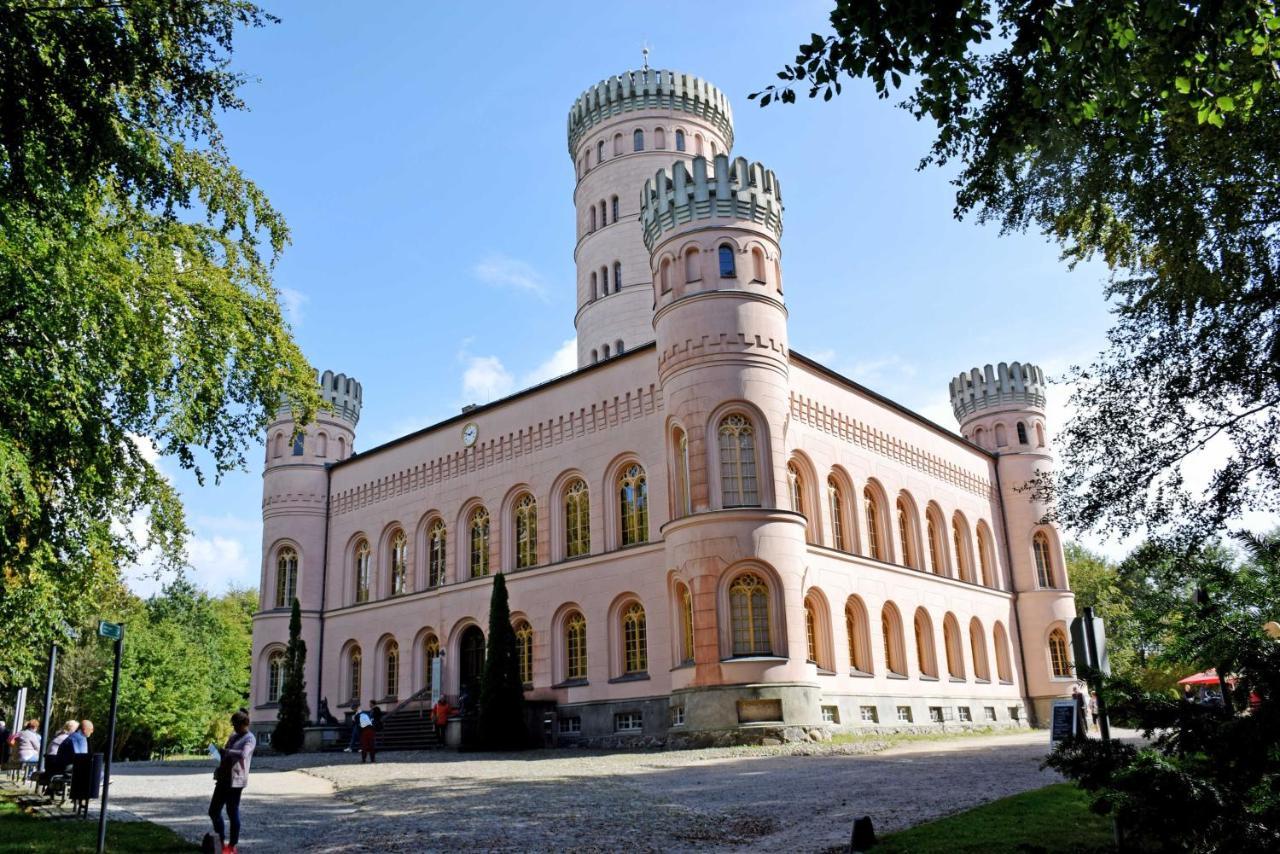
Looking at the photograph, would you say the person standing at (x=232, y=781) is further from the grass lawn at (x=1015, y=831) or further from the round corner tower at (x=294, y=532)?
the round corner tower at (x=294, y=532)

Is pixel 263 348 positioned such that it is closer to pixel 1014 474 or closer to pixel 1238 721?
pixel 1238 721

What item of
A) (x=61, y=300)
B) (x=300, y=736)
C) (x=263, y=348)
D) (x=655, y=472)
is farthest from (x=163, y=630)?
(x=61, y=300)

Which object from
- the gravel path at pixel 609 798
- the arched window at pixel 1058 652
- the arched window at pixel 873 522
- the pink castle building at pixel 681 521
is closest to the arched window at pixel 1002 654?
the pink castle building at pixel 681 521

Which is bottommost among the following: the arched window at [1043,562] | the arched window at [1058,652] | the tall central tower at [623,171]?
the arched window at [1058,652]

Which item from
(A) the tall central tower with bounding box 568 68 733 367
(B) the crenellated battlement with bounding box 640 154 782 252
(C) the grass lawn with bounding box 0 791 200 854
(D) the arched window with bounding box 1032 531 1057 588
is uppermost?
(A) the tall central tower with bounding box 568 68 733 367

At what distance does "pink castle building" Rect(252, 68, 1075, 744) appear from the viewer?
80.0ft

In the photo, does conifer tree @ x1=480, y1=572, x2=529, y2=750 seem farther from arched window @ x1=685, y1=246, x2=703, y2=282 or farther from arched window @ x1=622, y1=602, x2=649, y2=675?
arched window @ x1=685, y1=246, x2=703, y2=282

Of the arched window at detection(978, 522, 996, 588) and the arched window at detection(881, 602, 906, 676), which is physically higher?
the arched window at detection(978, 522, 996, 588)

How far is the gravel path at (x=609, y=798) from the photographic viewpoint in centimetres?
1012

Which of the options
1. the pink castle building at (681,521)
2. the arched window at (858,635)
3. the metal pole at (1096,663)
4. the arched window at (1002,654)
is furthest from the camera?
the arched window at (1002,654)

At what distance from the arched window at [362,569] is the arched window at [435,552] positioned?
3.27 metres

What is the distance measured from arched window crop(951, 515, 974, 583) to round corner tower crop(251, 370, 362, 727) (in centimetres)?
2339

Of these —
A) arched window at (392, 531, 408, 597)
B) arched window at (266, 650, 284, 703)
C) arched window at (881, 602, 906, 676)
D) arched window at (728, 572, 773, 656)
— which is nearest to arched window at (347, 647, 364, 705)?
arched window at (266, 650, 284, 703)

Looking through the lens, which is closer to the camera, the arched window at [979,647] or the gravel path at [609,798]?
the gravel path at [609,798]
